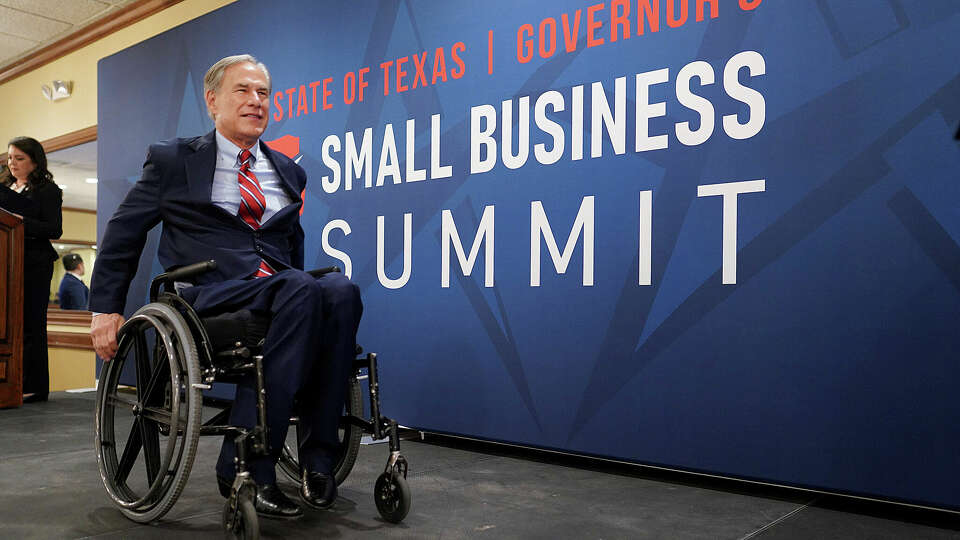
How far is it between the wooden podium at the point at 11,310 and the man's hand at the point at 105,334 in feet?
7.00

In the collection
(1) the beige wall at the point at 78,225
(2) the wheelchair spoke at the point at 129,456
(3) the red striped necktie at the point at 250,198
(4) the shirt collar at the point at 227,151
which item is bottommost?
(2) the wheelchair spoke at the point at 129,456

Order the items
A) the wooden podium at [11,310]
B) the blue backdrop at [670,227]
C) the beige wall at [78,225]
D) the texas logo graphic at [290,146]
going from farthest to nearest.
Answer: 1. the beige wall at [78,225]
2. the wooden podium at [11,310]
3. the texas logo graphic at [290,146]
4. the blue backdrop at [670,227]

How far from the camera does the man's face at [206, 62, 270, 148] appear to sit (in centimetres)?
178

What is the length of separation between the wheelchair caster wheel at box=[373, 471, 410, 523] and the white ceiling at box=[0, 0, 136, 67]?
174 inches

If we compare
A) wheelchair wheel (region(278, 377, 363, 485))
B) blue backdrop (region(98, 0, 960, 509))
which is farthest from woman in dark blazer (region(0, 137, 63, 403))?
wheelchair wheel (region(278, 377, 363, 485))

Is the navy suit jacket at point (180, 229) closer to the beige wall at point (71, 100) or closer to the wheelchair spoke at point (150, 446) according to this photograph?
the wheelchair spoke at point (150, 446)

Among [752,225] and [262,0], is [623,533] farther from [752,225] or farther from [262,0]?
[262,0]

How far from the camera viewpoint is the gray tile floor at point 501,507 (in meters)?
1.60

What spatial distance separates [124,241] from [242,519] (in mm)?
771

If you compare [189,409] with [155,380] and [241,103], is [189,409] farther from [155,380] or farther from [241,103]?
[241,103]

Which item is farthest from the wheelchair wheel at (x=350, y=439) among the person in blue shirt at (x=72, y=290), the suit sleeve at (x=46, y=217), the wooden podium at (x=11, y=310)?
the person in blue shirt at (x=72, y=290)

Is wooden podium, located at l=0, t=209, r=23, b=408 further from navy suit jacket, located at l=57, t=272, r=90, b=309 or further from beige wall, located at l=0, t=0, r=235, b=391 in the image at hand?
navy suit jacket, located at l=57, t=272, r=90, b=309

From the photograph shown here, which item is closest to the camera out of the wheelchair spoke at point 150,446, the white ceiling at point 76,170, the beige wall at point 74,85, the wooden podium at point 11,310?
the wheelchair spoke at point 150,446

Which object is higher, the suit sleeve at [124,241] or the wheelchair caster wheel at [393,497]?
the suit sleeve at [124,241]
